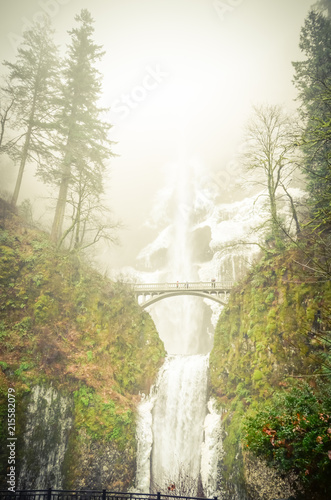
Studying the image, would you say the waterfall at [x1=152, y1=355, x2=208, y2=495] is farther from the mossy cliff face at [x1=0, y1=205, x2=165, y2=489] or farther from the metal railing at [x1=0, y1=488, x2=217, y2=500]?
the metal railing at [x1=0, y1=488, x2=217, y2=500]

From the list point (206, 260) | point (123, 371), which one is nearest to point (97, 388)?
point (123, 371)

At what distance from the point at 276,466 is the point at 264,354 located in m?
5.67

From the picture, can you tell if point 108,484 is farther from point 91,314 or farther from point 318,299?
point 318,299

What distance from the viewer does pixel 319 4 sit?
91.7ft

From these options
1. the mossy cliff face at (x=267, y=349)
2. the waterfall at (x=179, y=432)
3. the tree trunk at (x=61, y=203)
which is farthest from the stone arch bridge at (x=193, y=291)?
the tree trunk at (x=61, y=203)

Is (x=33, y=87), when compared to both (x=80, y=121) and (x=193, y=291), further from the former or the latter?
(x=193, y=291)

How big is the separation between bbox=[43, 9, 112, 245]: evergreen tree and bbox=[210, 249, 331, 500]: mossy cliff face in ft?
46.9

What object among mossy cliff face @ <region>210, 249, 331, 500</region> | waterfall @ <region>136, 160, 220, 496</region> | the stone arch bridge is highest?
the stone arch bridge

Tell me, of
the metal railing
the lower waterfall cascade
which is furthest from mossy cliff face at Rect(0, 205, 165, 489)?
the lower waterfall cascade

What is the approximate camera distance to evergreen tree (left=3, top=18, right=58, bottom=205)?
17828mm

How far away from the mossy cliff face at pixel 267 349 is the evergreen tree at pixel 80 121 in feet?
46.9

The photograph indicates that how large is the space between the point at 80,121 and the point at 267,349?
21.6 meters

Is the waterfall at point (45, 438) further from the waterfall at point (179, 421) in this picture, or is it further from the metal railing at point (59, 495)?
the waterfall at point (179, 421)

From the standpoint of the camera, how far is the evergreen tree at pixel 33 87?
17.8 metres
